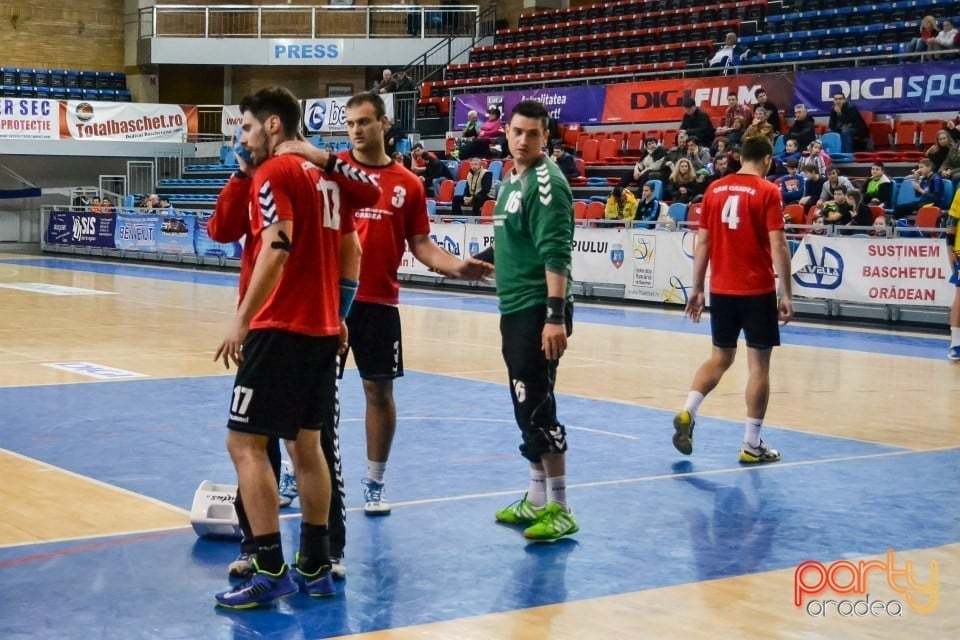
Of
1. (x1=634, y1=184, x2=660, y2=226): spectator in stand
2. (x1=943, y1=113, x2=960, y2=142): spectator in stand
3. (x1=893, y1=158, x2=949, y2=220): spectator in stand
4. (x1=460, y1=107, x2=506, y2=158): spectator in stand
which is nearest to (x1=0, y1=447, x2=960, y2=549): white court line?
(x1=893, y1=158, x2=949, y2=220): spectator in stand

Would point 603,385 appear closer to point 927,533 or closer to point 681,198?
point 927,533

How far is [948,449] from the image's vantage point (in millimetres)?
8609

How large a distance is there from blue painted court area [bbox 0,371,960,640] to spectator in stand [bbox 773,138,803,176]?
35.6 feet

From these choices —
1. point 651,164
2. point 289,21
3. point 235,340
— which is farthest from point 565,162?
point 235,340

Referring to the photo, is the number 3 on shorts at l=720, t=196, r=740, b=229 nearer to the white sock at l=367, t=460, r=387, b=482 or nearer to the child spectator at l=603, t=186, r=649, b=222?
the white sock at l=367, t=460, r=387, b=482

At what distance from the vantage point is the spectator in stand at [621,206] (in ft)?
68.7

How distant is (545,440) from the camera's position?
6.12m

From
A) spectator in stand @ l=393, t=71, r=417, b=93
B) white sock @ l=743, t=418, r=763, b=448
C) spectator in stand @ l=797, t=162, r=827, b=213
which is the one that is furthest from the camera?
spectator in stand @ l=393, t=71, r=417, b=93

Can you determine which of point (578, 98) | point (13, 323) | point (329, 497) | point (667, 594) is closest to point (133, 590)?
point (329, 497)

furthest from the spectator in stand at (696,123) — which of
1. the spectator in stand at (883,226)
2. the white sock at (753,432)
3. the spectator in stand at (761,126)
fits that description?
the white sock at (753,432)

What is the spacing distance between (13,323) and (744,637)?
13.2 metres

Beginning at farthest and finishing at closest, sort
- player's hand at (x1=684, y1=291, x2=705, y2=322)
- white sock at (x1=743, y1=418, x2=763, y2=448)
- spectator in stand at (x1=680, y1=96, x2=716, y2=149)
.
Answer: spectator in stand at (x1=680, y1=96, x2=716, y2=149)
player's hand at (x1=684, y1=291, x2=705, y2=322)
white sock at (x1=743, y1=418, x2=763, y2=448)

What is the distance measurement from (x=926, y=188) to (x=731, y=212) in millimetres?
10783

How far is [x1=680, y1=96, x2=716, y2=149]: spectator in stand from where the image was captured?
73.6 feet
